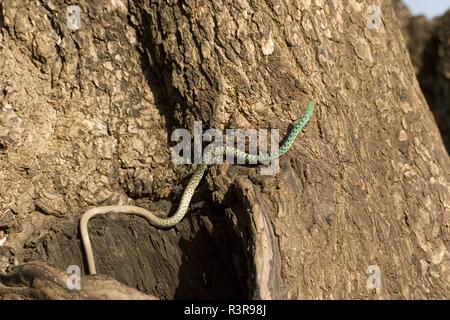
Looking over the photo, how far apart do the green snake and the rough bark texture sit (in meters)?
0.06

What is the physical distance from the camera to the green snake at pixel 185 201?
3348 mm

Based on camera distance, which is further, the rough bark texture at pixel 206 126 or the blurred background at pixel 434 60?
the blurred background at pixel 434 60

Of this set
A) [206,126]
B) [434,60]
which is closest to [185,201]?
[206,126]

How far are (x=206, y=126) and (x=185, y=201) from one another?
442 millimetres

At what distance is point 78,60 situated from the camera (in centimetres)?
362

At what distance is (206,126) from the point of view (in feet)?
11.6

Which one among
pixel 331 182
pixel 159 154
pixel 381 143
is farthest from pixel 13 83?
pixel 381 143

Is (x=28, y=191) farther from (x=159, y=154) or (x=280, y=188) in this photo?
(x=280, y=188)

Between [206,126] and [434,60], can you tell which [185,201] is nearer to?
[206,126]

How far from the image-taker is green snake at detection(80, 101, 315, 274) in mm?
3348

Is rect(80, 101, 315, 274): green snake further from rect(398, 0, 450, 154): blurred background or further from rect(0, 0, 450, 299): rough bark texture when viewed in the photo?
rect(398, 0, 450, 154): blurred background

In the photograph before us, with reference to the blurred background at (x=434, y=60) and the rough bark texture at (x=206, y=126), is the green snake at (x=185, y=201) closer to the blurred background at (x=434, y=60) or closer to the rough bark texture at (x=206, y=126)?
the rough bark texture at (x=206, y=126)

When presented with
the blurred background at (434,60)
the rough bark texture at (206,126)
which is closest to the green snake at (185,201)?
the rough bark texture at (206,126)

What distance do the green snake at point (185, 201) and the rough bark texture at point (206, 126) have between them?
6 centimetres
